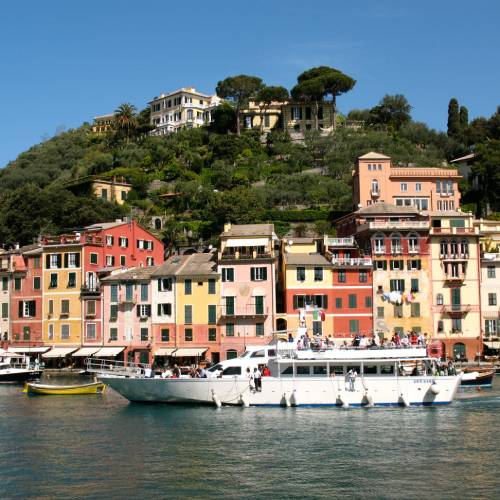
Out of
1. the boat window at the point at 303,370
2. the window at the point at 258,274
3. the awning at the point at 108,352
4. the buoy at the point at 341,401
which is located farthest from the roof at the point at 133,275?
the buoy at the point at 341,401

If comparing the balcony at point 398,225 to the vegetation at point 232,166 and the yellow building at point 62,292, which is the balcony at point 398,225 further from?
the yellow building at point 62,292

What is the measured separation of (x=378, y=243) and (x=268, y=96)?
6572cm

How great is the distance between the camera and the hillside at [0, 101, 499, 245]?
99000 millimetres

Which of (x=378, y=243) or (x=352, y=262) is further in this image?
(x=378, y=243)

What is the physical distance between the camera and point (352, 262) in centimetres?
7231

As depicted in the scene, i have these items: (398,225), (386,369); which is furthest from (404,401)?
(398,225)

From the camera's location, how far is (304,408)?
4656cm

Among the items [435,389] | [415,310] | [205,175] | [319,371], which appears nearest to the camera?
[435,389]

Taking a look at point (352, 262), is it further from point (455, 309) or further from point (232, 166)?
point (232, 166)

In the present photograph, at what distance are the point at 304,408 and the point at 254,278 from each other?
25999 millimetres

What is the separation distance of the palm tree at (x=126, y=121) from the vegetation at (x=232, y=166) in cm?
20

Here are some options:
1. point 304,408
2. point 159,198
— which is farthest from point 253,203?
point 304,408

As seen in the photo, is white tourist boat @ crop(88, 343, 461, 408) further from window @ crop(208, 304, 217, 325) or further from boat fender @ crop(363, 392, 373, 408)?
window @ crop(208, 304, 217, 325)

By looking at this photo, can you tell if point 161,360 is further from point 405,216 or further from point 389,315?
point 405,216
